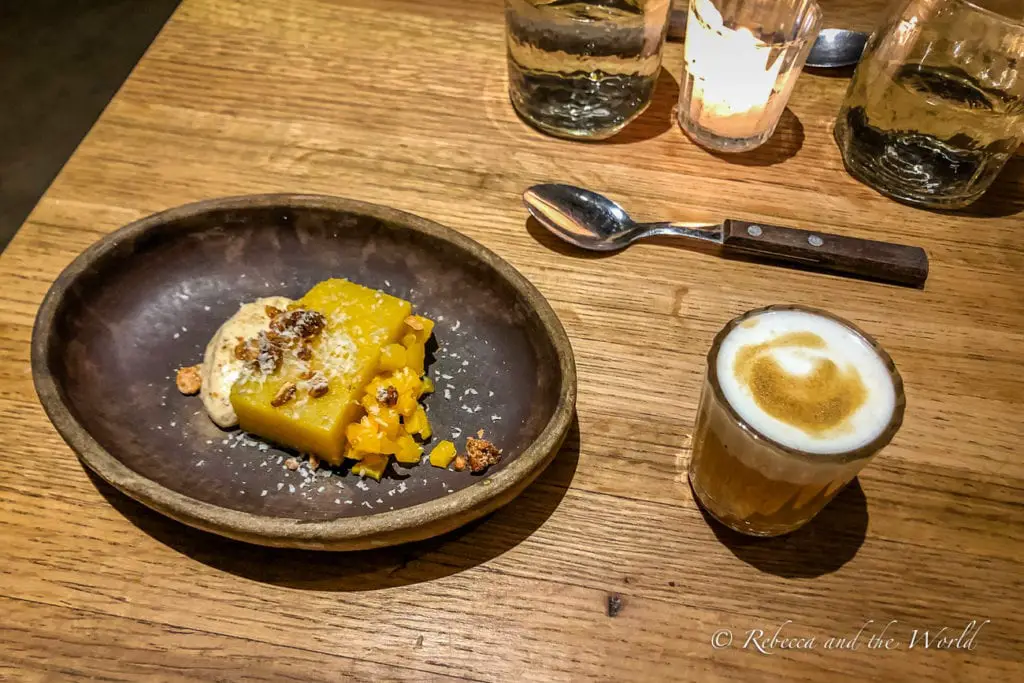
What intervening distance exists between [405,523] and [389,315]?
0.28m

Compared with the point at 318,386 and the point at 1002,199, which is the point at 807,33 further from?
the point at 318,386

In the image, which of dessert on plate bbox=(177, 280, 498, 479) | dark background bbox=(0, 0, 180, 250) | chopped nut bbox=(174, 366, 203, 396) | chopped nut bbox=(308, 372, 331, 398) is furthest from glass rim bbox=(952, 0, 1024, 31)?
dark background bbox=(0, 0, 180, 250)

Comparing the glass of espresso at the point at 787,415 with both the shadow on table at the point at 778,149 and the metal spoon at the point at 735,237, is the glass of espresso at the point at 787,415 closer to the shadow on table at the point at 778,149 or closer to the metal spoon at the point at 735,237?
the metal spoon at the point at 735,237

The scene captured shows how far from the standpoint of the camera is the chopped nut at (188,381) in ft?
3.03

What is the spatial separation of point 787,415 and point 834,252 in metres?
0.43

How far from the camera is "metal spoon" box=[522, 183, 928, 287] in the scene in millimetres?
1063

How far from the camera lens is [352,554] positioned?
80 cm

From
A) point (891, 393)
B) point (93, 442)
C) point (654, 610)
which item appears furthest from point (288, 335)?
point (891, 393)

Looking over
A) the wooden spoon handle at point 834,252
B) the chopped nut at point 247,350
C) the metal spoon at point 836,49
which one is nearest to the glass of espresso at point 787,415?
the wooden spoon handle at point 834,252

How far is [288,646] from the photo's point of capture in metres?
0.74

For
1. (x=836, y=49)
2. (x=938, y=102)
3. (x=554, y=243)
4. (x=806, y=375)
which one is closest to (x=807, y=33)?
(x=938, y=102)

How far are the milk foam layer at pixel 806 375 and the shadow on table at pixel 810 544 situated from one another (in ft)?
0.53

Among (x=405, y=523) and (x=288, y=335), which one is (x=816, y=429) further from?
(x=288, y=335)

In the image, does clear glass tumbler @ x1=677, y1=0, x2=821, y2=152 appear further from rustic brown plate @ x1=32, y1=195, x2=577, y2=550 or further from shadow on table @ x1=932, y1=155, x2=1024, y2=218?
rustic brown plate @ x1=32, y1=195, x2=577, y2=550
